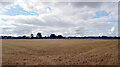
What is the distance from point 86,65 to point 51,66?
5.87 metres

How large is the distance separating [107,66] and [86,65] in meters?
3.33

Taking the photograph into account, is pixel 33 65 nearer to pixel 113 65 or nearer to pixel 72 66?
pixel 72 66

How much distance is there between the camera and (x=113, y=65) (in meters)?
14.1

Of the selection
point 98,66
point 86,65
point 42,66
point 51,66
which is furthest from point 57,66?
point 98,66

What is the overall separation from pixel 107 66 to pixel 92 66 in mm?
2458

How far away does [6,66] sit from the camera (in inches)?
545

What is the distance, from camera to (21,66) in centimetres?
1384

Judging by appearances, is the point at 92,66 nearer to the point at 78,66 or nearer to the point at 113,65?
the point at 78,66

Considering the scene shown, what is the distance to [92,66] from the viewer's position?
13906mm

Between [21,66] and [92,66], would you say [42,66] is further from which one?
[92,66]

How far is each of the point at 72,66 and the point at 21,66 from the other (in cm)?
830

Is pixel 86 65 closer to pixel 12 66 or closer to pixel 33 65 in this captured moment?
pixel 33 65

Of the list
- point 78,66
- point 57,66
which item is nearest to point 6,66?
point 57,66

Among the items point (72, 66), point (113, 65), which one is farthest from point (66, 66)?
point (113, 65)
